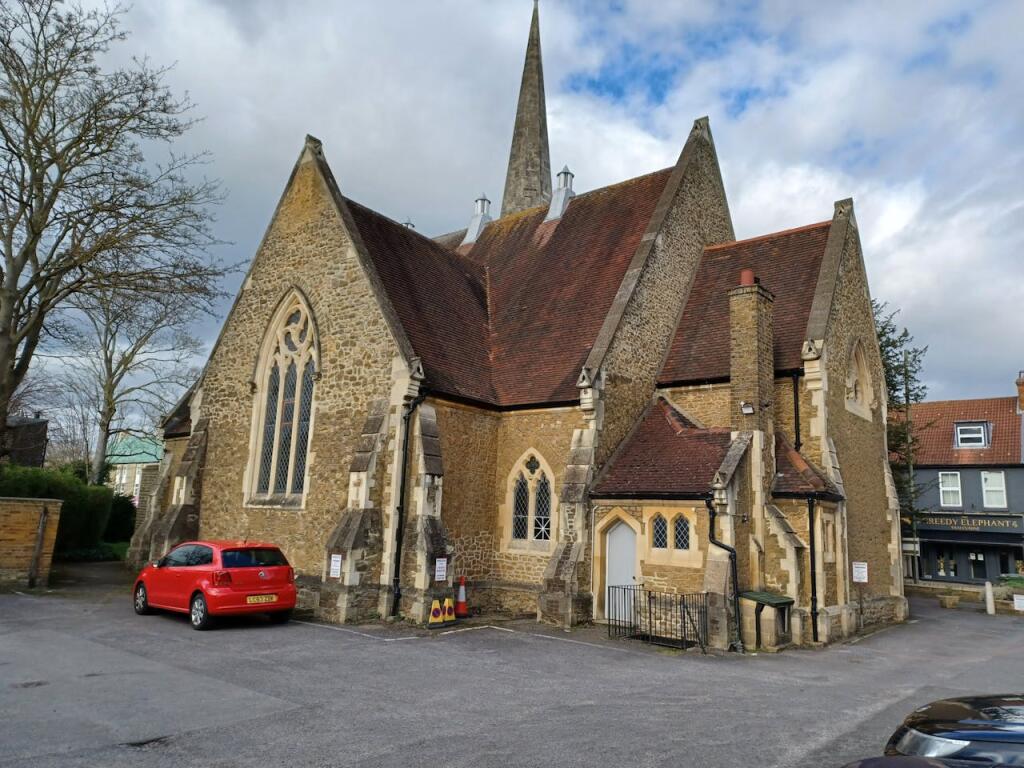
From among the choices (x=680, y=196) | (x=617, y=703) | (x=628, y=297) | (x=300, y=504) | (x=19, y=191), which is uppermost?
(x=680, y=196)

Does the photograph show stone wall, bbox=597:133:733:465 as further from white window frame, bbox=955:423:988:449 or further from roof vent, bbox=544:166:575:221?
white window frame, bbox=955:423:988:449

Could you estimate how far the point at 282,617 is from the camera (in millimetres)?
13773

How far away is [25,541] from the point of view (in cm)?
1631

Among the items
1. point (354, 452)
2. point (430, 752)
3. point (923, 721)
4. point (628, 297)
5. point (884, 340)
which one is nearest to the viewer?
point (923, 721)

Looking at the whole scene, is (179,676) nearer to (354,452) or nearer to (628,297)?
(354,452)

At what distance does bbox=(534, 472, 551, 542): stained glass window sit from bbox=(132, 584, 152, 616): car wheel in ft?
26.4

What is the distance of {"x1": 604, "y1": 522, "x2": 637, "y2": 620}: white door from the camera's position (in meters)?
14.5

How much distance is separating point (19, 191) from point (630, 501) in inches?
606

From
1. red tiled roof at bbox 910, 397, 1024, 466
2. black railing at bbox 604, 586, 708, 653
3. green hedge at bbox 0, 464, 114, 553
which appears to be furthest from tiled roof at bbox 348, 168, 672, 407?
red tiled roof at bbox 910, 397, 1024, 466

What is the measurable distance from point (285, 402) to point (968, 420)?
30998 millimetres

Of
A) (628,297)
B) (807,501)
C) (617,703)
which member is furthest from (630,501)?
(617,703)

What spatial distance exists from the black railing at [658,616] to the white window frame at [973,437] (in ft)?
84.9

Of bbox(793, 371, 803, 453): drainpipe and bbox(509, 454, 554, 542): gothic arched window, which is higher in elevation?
bbox(793, 371, 803, 453): drainpipe

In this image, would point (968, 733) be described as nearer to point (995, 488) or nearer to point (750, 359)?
point (750, 359)
